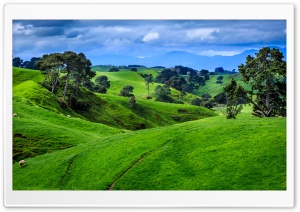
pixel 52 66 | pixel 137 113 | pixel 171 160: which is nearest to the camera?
pixel 171 160

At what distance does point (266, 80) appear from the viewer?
30.1 metres

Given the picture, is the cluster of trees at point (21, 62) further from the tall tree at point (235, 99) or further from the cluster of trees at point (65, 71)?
the tall tree at point (235, 99)

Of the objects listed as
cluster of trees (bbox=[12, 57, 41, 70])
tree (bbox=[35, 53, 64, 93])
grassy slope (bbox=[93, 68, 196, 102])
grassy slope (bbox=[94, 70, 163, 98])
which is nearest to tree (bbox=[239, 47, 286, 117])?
cluster of trees (bbox=[12, 57, 41, 70])

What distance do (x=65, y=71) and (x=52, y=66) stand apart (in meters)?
3.55

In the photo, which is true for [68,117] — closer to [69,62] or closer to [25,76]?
[69,62]

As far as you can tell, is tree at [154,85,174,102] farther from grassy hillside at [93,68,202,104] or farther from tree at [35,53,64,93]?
tree at [35,53,64,93]

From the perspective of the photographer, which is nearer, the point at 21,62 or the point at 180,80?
the point at 21,62

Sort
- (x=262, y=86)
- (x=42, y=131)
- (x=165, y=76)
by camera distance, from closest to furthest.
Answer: (x=262, y=86), (x=42, y=131), (x=165, y=76)

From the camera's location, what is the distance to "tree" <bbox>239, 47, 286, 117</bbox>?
27.7m

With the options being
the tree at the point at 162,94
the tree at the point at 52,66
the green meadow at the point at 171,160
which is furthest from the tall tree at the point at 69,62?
the tree at the point at 162,94

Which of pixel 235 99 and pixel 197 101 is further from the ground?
pixel 197 101

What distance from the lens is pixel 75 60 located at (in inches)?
2753

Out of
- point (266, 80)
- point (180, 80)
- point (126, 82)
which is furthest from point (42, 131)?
point (126, 82)
